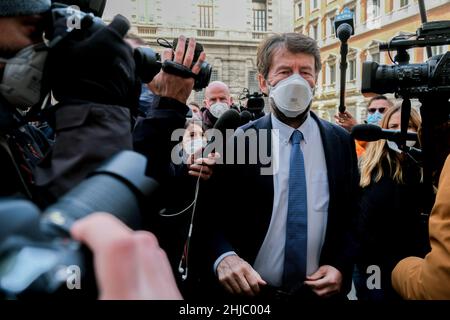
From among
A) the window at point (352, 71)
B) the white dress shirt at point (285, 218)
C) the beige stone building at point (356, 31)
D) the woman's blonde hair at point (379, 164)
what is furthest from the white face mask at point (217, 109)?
the window at point (352, 71)

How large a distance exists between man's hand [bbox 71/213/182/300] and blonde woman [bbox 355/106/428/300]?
184cm

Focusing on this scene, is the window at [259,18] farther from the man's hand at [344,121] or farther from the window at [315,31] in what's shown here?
the window at [315,31]

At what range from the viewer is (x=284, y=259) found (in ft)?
5.65

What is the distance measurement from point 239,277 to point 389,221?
92 cm

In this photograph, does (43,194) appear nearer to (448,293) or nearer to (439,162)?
(448,293)

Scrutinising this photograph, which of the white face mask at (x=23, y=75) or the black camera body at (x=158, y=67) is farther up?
the black camera body at (x=158, y=67)

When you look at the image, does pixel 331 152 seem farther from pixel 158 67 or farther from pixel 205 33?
pixel 205 33

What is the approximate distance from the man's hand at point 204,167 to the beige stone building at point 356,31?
51.9 ft

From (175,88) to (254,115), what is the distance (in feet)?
7.72

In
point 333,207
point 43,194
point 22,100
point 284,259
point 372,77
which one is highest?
point 372,77

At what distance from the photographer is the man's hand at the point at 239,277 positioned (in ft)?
5.32

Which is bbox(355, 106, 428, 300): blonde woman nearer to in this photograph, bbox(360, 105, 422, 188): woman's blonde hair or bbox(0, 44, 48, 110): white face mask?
bbox(360, 105, 422, 188): woman's blonde hair

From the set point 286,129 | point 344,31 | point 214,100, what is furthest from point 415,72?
point 214,100

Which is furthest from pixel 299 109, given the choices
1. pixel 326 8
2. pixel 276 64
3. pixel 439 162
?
pixel 326 8
